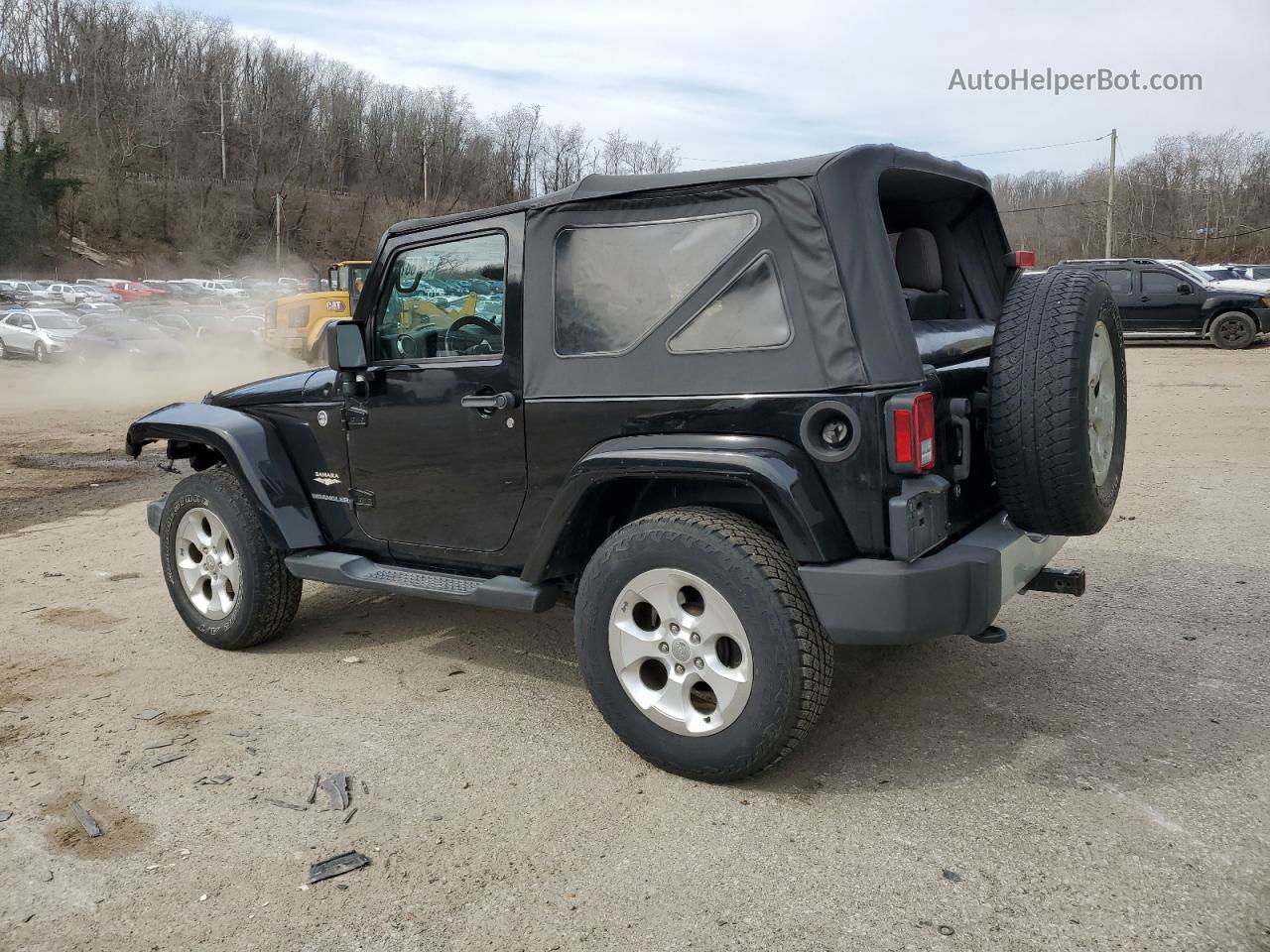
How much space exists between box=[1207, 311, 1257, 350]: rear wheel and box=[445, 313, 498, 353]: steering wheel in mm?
20036

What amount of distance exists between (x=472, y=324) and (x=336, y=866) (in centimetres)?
215

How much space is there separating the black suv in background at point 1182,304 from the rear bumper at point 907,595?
18766 millimetres

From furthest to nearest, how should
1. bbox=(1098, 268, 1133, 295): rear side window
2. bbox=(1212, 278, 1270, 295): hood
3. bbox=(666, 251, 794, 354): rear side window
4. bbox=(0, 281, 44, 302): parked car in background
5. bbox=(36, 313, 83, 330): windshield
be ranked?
bbox=(0, 281, 44, 302): parked car in background → bbox=(36, 313, 83, 330): windshield → bbox=(1098, 268, 1133, 295): rear side window → bbox=(1212, 278, 1270, 295): hood → bbox=(666, 251, 794, 354): rear side window

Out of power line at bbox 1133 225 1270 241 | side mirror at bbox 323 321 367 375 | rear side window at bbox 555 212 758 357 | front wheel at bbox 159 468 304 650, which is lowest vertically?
front wheel at bbox 159 468 304 650

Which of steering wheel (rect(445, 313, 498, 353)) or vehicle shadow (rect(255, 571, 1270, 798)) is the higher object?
steering wheel (rect(445, 313, 498, 353))

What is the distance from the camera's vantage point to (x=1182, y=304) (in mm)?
20469

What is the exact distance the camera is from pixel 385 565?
4.66m

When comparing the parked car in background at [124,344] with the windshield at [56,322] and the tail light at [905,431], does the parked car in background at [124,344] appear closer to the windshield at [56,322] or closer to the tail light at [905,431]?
the windshield at [56,322]

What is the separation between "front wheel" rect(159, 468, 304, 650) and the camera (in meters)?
4.86

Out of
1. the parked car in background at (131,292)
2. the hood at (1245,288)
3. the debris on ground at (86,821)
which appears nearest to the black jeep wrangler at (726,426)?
the debris on ground at (86,821)

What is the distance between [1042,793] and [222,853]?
103 inches

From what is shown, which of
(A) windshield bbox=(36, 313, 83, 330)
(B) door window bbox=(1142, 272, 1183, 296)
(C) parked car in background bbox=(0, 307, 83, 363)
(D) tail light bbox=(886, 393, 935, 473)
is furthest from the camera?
(A) windshield bbox=(36, 313, 83, 330)

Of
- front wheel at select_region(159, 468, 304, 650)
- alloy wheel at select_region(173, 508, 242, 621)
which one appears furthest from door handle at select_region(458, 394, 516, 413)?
alloy wheel at select_region(173, 508, 242, 621)

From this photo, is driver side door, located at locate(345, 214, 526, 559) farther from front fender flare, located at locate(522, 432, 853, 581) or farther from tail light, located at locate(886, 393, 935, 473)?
tail light, located at locate(886, 393, 935, 473)
